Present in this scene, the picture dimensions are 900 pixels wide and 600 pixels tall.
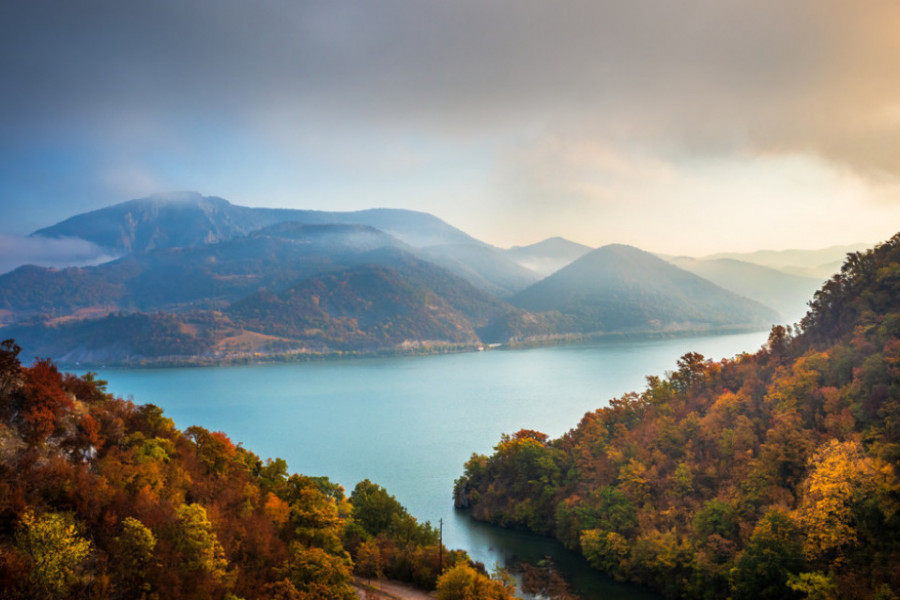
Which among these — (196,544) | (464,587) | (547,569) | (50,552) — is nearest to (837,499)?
(547,569)

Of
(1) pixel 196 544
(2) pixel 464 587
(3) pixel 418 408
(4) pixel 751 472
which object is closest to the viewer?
(1) pixel 196 544

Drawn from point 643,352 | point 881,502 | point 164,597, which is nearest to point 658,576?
point 881,502

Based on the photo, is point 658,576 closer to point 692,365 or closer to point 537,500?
point 537,500

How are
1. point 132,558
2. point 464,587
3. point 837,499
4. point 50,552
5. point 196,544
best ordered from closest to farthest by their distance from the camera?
1. point 50,552
2. point 132,558
3. point 196,544
4. point 464,587
5. point 837,499

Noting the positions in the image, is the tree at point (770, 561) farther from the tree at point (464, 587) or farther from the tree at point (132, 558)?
the tree at point (132, 558)

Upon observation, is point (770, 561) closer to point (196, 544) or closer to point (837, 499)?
point (837, 499)

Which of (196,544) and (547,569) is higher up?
(196,544)

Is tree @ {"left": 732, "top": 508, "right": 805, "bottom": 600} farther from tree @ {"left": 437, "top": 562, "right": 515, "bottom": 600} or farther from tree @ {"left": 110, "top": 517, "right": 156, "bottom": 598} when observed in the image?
tree @ {"left": 110, "top": 517, "right": 156, "bottom": 598}

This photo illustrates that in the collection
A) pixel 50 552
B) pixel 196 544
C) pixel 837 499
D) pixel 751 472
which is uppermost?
pixel 50 552

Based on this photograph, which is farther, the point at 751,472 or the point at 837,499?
the point at 751,472
